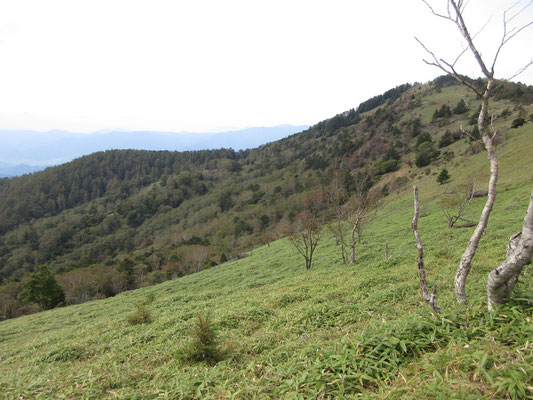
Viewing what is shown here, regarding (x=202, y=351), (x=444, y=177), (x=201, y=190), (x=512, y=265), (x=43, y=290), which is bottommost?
(x=43, y=290)

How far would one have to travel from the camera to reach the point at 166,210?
406ft

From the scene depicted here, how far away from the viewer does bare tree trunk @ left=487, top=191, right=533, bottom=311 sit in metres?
3.09

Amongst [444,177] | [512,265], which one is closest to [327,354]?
[512,265]

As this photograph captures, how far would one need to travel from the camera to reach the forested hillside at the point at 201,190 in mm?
50406

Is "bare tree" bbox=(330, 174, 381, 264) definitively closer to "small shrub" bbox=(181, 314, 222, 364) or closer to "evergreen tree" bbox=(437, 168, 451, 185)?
"small shrub" bbox=(181, 314, 222, 364)

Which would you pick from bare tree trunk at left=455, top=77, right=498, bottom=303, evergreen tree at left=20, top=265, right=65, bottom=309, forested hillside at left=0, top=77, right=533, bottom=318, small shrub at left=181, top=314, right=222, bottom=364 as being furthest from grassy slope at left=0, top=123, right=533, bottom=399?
evergreen tree at left=20, top=265, right=65, bottom=309

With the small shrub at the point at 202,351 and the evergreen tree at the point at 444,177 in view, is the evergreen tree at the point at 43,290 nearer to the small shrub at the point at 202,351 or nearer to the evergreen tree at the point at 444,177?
the small shrub at the point at 202,351

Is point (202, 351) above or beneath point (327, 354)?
beneath

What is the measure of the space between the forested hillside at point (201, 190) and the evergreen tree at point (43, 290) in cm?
360

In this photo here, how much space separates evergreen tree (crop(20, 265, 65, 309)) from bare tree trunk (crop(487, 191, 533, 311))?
4904 cm

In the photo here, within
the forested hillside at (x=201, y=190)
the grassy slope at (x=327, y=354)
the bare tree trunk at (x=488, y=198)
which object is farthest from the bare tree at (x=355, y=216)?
the bare tree trunk at (x=488, y=198)

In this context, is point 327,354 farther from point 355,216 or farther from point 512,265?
point 355,216

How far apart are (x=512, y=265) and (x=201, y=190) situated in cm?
14230

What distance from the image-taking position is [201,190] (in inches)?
5512
